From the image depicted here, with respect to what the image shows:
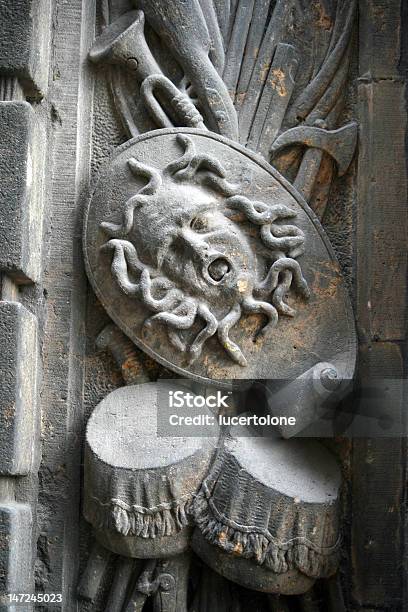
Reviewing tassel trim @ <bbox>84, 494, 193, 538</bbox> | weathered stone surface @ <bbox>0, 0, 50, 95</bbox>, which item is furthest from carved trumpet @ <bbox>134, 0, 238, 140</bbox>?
tassel trim @ <bbox>84, 494, 193, 538</bbox>

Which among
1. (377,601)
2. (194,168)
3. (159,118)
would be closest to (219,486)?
(377,601)

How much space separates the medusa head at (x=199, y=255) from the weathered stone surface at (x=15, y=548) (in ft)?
2.36

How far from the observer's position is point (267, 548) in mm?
2938

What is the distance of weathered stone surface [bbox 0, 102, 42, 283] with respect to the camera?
3.12m

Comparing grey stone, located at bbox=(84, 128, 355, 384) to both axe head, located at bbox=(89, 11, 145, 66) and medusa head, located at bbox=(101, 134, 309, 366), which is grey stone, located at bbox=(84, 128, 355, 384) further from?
axe head, located at bbox=(89, 11, 145, 66)

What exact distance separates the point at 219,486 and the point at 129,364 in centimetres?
51

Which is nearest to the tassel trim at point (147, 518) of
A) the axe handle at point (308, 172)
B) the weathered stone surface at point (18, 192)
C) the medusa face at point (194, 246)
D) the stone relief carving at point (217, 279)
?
the stone relief carving at point (217, 279)

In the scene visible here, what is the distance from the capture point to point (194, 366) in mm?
3166

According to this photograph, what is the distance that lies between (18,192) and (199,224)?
0.59 meters

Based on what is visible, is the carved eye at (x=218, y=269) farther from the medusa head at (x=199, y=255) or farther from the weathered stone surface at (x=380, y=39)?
the weathered stone surface at (x=380, y=39)

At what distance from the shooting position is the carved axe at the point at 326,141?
331cm

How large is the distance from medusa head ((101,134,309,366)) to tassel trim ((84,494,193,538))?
1.59 feet

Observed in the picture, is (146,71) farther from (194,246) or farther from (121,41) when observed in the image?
(194,246)

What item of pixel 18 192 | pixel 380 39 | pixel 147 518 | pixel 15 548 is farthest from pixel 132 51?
pixel 15 548
